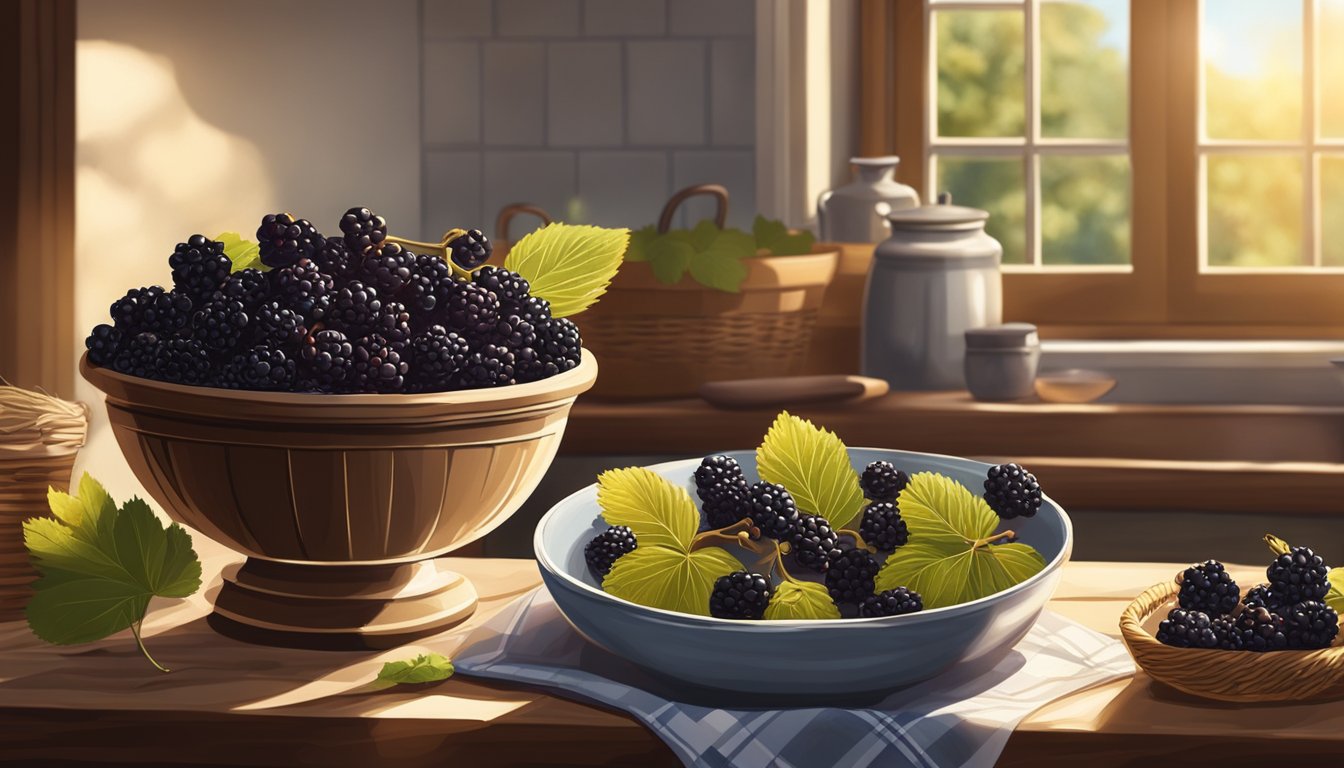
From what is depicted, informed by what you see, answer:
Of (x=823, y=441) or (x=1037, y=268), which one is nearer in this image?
(x=823, y=441)

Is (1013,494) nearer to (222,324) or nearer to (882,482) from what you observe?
(882,482)

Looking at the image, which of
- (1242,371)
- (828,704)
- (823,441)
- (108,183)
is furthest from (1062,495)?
(108,183)

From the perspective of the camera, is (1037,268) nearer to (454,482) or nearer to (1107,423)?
(1107,423)

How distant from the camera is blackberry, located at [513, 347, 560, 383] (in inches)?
38.9

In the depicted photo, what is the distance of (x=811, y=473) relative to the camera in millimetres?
1036

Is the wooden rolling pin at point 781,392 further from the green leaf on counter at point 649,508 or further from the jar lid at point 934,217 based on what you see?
the green leaf on counter at point 649,508

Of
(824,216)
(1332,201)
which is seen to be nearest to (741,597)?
(824,216)

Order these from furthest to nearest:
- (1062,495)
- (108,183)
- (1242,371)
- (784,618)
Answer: (1242,371) → (1062,495) → (108,183) → (784,618)

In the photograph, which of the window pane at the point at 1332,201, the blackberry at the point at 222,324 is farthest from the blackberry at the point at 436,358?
the window pane at the point at 1332,201

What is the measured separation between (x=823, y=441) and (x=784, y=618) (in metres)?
0.21

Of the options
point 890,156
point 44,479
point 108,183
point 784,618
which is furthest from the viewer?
point 890,156

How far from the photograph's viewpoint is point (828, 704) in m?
0.88

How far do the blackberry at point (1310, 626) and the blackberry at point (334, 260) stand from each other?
614 millimetres

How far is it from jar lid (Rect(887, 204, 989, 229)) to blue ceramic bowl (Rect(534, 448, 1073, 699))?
1125mm
